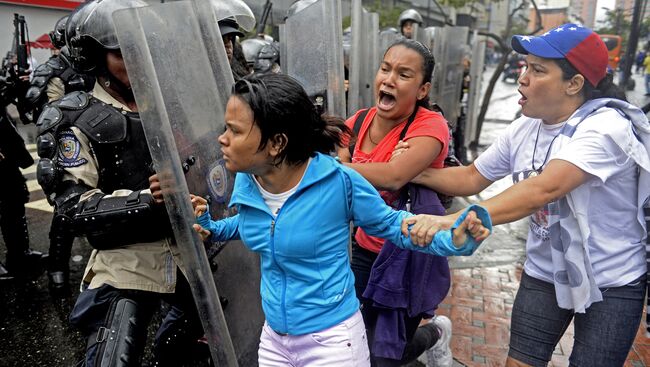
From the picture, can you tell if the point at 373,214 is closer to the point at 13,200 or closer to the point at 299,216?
the point at 299,216

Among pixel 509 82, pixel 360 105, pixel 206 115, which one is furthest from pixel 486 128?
pixel 509 82

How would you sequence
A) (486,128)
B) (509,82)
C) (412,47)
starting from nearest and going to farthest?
(412,47) < (486,128) < (509,82)

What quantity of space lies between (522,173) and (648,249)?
0.53m

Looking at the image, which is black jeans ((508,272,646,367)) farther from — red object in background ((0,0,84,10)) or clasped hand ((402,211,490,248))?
red object in background ((0,0,84,10))

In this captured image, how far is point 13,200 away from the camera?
169 inches

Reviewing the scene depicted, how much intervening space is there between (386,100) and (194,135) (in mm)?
844

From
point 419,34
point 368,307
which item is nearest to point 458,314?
point 368,307

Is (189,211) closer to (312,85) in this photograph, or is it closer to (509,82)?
(312,85)

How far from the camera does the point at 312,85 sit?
2895mm

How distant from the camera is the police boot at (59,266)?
4.02 m

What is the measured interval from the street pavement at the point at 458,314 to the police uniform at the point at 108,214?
5.05 feet

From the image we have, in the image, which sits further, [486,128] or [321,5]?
[486,128]

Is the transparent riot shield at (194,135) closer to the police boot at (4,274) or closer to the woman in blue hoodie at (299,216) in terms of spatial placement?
the woman in blue hoodie at (299,216)

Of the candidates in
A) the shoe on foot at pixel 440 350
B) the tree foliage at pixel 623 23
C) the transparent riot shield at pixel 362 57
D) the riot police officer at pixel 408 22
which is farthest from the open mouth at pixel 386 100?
the tree foliage at pixel 623 23
